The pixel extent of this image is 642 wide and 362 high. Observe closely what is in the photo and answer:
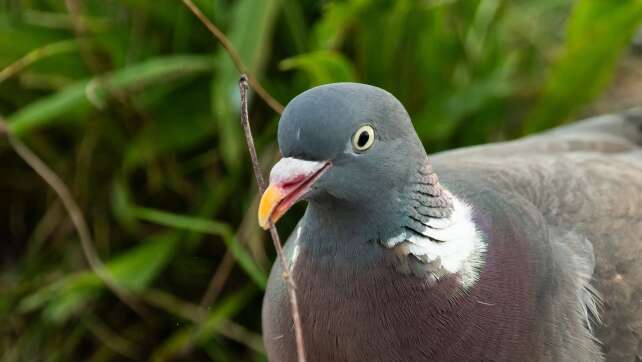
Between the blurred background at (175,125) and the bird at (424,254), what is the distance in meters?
0.87

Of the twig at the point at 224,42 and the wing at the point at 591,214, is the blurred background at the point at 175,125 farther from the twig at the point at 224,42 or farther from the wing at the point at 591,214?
the wing at the point at 591,214

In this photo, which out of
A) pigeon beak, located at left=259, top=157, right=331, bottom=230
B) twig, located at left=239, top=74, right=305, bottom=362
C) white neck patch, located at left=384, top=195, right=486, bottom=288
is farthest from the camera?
white neck patch, located at left=384, top=195, right=486, bottom=288

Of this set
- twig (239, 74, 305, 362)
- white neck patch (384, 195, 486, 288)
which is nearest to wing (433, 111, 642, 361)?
white neck patch (384, 195, 486, 288)

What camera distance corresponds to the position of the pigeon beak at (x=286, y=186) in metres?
1.72

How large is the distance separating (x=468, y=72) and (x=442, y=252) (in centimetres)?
162

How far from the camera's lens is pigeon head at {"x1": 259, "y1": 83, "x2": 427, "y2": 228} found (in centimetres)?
177

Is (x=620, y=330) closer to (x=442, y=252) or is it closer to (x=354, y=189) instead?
(x=442, y=252)

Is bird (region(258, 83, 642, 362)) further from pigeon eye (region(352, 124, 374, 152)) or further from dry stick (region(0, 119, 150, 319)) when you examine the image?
dry stick (region(0, 119, 150, 319))

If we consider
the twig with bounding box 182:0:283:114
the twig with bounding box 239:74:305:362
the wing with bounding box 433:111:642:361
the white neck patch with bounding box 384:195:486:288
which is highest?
the twig with bounding box 182:0:283:114

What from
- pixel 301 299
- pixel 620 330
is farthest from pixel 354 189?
pixel 620 330

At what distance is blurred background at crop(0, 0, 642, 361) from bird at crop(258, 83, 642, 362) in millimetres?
872

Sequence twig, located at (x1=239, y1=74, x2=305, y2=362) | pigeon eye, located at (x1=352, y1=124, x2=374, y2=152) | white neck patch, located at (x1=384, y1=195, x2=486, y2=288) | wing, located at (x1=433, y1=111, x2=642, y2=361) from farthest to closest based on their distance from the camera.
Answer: wing, located at (x1=433, y1=111, x2=642, y2=361) → white neck patch, located at (x1=384, y1=195, x2=486, y2=288) → pigeon eye, located at (x1=352, y1=124, x2=374, y2=152) → twig, located at (x1=239, y1=74, x2=305, y2=362)

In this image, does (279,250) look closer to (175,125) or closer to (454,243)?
(454,243)

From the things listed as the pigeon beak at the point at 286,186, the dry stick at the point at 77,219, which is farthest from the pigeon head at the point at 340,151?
the dry stick at the point at 77,219
